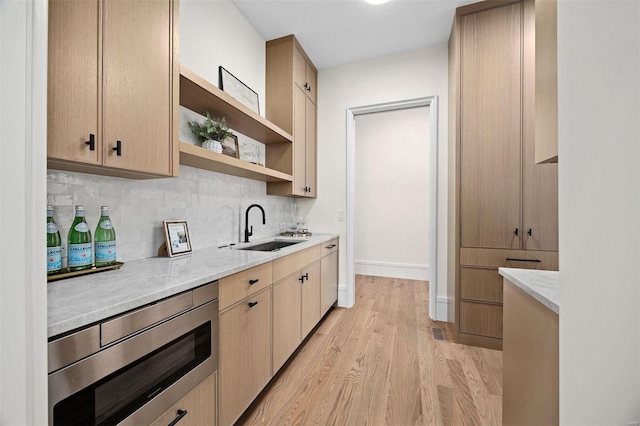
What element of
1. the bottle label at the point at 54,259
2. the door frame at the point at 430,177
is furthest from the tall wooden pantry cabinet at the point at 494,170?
the bottle label at the point at 54,259

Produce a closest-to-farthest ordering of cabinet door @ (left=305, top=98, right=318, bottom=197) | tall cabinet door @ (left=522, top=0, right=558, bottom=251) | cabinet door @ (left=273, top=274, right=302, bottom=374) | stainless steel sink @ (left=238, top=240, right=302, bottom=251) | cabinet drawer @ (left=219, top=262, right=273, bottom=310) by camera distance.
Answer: cabinet drawer @ (left=219, top=262, right=273, bottom=310), cabinet door @ (left=273, top=274, right=302, bottom=374), tall cabinet door @ (left=522, top=0, right=558, bottom=251), stainless steel sink @ (left=238, top=240, right=302, bottom=251), cabinet door @ (left=305, top=98, right=318, bottom=197)

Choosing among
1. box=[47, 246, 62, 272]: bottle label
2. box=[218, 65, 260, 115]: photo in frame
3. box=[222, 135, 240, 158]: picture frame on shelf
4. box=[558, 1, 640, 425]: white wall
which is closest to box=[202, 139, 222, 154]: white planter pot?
box=[222, 135, 240, 158]: picture frame on shelf

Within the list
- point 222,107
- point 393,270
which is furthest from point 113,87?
point 393,270

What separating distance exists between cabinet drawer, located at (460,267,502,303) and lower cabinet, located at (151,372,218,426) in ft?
6.77

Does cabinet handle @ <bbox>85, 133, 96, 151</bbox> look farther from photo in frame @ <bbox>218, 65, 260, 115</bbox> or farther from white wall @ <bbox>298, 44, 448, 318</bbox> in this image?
white wall @ <bbox>298, 44, 448, 318</bbox>

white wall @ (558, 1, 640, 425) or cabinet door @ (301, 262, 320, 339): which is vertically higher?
white wall @ (558, 1, 640, 425)

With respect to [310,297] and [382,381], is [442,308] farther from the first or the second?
[310,297]

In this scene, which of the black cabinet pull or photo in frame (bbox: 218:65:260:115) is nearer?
the black cabinet pull

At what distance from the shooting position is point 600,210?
43cm

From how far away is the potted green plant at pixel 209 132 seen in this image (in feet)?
5.70

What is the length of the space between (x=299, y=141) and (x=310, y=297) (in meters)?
1.58

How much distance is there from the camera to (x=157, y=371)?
0.92 m

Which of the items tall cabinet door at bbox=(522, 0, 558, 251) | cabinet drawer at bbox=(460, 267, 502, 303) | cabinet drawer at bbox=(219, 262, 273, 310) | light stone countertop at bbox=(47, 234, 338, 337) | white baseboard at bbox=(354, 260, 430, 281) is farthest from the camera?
white baseboard at bbox=(354, 260, 430, 281)

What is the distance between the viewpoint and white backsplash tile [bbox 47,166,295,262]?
3.73 ft
